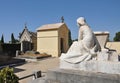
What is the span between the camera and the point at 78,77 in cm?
470

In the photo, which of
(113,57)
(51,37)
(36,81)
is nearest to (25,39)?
(51,37)

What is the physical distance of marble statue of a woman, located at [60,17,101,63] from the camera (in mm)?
5059

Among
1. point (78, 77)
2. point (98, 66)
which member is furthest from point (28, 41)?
point (98, 66)

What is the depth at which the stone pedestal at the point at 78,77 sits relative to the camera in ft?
14.1

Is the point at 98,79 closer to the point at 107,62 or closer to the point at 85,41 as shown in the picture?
the point at 107,62

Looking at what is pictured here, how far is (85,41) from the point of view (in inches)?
208

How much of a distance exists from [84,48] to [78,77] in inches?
40.7

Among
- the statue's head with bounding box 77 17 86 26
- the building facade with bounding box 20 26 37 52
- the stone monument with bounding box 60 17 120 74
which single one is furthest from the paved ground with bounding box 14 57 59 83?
the building facade with bounding box 20 26 37 52

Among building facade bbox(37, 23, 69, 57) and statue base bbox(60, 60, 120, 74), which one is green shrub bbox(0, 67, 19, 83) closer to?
statue base bbox(60, 60, 120, 74)

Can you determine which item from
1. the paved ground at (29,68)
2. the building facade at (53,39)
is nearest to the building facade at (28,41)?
the building facade at (53,39)

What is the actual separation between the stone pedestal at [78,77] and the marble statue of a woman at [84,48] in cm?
42

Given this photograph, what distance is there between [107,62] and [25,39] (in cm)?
1660

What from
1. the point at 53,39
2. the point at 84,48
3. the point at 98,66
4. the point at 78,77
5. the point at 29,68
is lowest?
the point at 29,68

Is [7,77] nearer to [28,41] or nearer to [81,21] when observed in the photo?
[81,21]
